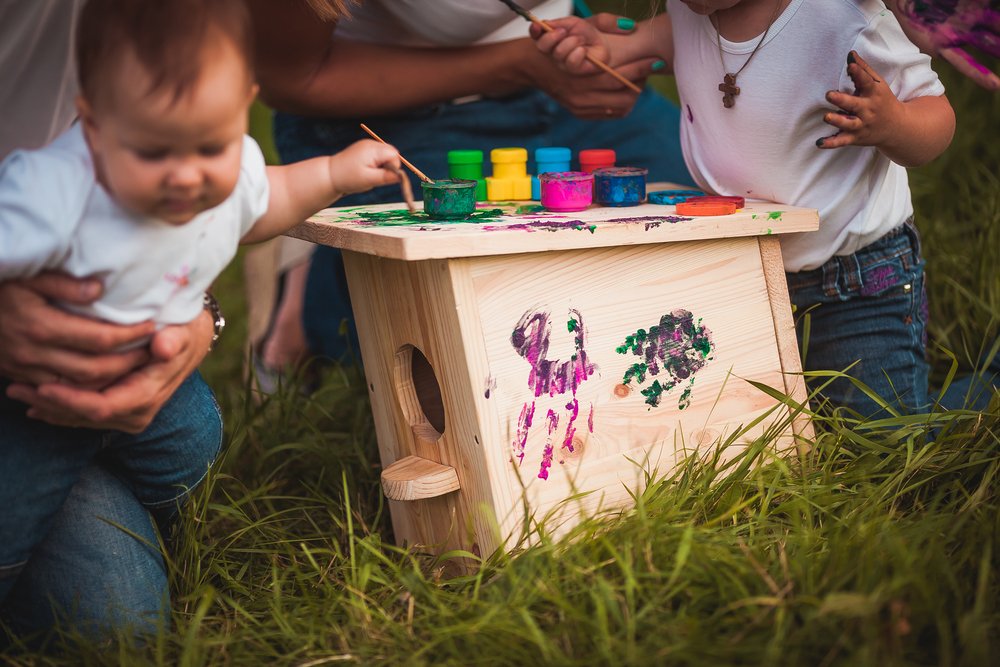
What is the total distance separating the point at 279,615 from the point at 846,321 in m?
1.05

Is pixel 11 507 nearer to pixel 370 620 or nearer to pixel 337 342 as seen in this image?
pixel 370 620

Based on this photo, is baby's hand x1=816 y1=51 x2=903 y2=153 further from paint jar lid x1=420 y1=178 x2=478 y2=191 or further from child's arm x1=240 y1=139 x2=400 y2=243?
child's arm x1=240 y1=139 x2=400 y2=243

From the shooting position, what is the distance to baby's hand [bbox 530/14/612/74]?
5.84 feet

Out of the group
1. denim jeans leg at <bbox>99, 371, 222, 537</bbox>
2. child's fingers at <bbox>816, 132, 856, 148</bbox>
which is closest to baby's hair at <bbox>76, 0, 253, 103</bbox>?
denim jeans leg at <bbox>99, 371, 222, 537</bbox>

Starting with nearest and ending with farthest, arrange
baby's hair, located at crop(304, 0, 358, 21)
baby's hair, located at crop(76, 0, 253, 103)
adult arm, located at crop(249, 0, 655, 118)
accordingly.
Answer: baby's hair, located at crop(76, 0, 253, 103) < baby's hair, located at crop(304, 0, 358, 21) < adult arm, located at crop(249, 0, 655, 118)

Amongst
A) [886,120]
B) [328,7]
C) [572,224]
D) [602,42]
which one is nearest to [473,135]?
[602,42]

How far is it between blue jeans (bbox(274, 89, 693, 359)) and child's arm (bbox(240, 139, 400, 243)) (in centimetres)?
79

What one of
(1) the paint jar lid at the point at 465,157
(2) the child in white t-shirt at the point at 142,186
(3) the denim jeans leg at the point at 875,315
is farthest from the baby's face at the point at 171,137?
→ (3) the denim jeans leg at the point at 875,315

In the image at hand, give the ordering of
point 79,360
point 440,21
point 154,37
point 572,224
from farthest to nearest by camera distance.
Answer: point 440,21
point 572,224
point 79,360
point 154,37

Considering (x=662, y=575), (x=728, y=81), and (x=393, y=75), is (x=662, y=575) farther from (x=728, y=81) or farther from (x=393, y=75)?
(x=393, y=75)

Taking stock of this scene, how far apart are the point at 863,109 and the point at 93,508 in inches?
47.9

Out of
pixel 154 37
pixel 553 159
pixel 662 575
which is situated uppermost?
pixel 154 37

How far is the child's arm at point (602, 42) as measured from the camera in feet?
5.86

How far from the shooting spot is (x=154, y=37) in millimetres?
1028
